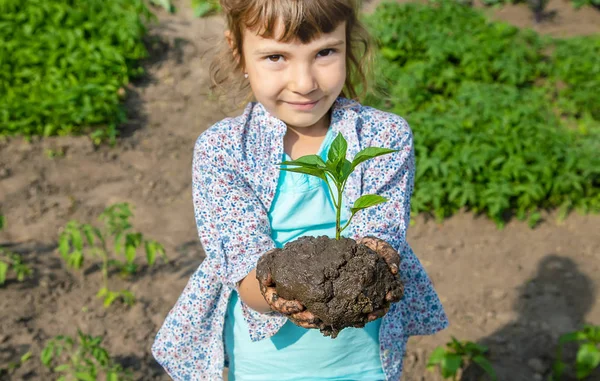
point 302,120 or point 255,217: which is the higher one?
point 302,120

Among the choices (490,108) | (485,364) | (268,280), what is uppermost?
(268,280)

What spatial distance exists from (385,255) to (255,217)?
427 mm

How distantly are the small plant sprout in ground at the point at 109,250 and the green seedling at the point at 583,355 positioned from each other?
77.4 inches

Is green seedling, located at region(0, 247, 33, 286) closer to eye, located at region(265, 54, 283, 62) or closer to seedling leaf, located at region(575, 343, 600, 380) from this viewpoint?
Answer: eye, located at region(265, 54, 283, 62)

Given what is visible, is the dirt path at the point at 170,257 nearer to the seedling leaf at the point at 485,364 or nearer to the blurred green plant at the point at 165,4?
the seedling leaf at the point at 485,364

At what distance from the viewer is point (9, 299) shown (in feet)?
12.7

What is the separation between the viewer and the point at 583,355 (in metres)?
3.32

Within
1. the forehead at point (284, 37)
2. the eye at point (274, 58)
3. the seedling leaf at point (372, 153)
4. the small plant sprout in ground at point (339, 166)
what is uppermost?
the forehead at point (284, 37)

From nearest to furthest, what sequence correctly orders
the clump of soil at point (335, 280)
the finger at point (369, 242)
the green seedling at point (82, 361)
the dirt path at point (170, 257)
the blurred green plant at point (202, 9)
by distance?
the clump of soil at point (335, 280), the finger at point (369, 242), the green seedling at point (82, 361), the dirt path at point (170, 257), the blurred green plant at point (202, 9)

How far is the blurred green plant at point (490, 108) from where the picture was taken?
4.69 meters

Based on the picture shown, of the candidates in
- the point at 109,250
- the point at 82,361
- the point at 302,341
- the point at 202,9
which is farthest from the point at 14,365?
the point at 202,9

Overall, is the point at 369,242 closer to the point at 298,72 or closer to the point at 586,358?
the point at 298,72

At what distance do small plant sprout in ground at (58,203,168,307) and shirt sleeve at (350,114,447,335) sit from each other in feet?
5.77

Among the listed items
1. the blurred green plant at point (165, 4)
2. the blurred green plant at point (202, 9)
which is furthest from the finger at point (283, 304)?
the blurred green plant at point (165, 4)
